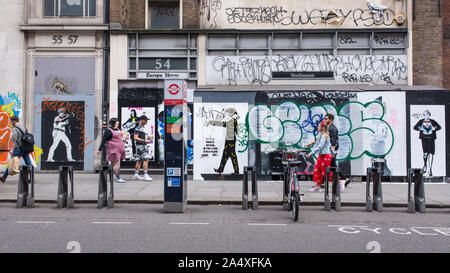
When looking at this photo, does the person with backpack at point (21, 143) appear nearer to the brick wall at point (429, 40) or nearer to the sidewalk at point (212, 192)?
the sidewalk at point (212, 192)

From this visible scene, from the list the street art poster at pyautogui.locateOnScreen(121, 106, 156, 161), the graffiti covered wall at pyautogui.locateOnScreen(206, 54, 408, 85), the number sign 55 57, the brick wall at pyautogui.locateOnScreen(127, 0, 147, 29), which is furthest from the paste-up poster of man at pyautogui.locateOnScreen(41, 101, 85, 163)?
the graffiti covered wall at pyautogui.locateOnScreen(206, 54, 408, 85)

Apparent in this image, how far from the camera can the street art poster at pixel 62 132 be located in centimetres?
1550

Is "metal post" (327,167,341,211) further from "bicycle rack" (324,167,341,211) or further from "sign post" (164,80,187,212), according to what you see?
"sign post" (164,80,187,212)

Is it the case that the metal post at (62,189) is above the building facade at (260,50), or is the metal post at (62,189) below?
below

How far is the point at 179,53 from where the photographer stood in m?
15.6

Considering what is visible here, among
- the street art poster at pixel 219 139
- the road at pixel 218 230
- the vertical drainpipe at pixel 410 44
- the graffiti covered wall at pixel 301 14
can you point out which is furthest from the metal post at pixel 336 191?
the graffiti covered wall at pixel 301 14

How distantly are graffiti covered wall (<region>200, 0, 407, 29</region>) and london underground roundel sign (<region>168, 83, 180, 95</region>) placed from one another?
757 cm

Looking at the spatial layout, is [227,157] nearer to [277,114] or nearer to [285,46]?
[277,114]

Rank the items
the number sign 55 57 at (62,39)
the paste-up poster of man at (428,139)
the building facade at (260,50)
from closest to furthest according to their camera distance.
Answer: the paste-up poster of man at (428,139) → the building facade at (260,50) → the number sign 55 57 at (62,39)

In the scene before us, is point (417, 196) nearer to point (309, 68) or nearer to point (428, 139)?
point (428, 139)

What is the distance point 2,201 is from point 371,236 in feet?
26.2

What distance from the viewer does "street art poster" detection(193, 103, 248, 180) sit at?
14008 mm

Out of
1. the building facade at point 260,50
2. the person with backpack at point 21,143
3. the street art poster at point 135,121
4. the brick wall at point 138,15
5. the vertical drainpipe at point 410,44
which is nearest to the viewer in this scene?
the person with backpack at point 21,143
